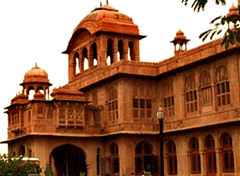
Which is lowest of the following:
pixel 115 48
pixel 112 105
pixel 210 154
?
pixel 210 154

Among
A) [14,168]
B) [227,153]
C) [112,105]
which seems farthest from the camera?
[112,105]

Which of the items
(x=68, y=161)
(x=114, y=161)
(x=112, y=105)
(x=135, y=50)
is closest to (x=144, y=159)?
(x=114, y=161)

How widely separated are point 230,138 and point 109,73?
33.7ft

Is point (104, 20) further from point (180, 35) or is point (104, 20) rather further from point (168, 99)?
point (168, 99)

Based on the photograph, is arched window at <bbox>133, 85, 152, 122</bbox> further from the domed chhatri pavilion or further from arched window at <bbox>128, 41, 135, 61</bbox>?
arched window at <bbox>128, 41, 135, 61</bbox>

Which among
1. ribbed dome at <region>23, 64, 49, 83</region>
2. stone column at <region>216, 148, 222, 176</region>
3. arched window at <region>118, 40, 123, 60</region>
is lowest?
stone column at <region>216, 148, 222, 176</region>

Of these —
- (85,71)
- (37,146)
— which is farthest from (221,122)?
(85,71)

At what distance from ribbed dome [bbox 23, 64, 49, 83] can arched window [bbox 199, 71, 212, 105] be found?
14795 millimetres

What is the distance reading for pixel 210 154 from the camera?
28125mm

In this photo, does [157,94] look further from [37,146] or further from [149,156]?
[37,146]

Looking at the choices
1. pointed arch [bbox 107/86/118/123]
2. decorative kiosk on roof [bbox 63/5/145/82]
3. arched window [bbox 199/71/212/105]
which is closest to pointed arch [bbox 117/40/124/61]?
decorative kiosk on roof [bbox 63/5/145/82]

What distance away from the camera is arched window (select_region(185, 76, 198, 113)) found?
1155 inches

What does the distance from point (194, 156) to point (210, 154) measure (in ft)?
4.91

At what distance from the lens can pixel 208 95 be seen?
92.6 ft
